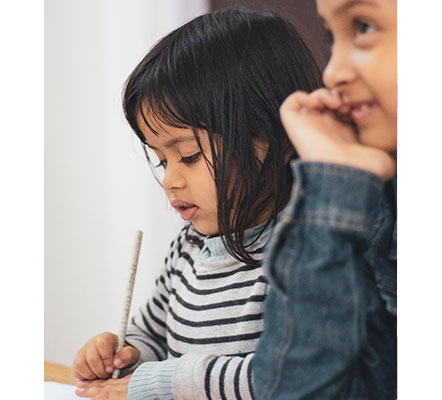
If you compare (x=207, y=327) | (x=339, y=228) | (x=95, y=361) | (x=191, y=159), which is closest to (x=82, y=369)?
(x=95, y=361)

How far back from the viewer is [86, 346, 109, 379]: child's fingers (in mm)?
547

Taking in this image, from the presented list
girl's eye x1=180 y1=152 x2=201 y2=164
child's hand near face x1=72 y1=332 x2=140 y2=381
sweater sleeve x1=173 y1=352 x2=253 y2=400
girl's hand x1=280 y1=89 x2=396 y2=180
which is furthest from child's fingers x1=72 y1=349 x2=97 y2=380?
girl's hand x1=280 y1=89 x2=396 y2=180

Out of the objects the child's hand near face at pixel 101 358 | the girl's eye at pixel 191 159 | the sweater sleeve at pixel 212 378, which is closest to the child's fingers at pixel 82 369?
the child's hand near face at pixel 101 358

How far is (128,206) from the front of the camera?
59 centimetres

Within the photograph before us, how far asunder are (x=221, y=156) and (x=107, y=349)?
254mm

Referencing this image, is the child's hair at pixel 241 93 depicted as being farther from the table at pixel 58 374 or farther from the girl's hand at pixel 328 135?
the table at pixel 58 374

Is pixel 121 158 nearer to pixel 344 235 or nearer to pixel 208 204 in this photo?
pixel 208 204

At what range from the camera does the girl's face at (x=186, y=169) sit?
0.45 m

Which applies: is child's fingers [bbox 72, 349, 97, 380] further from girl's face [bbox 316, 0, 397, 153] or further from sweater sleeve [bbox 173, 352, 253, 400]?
girl's face [bbox 316, 0, 397, 153]

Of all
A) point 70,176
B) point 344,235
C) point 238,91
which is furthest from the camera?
point 70,176

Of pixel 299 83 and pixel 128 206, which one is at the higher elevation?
pixel 299 83

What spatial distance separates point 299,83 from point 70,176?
10.4 inches

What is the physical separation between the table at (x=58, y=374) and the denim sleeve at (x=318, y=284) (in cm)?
37
